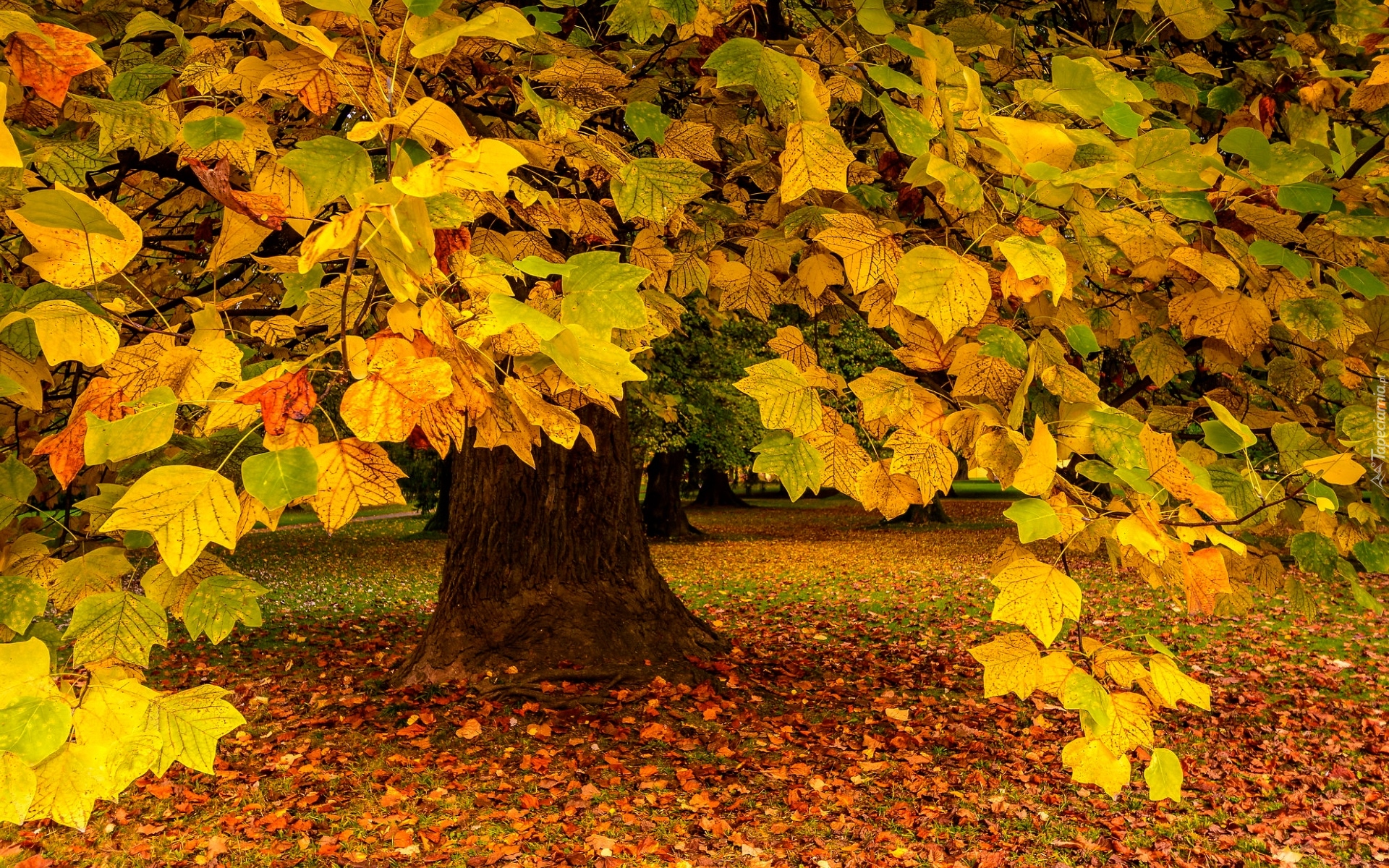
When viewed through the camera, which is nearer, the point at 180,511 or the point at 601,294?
the point at 180,511

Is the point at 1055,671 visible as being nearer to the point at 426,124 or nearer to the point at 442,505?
the point at 426,124

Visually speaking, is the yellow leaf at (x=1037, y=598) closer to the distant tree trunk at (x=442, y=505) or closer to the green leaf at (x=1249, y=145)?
the green leaf at (x=1249, y=145)

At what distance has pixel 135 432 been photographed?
1231mm

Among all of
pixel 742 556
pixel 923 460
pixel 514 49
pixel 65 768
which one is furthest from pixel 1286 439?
pixel 742 556

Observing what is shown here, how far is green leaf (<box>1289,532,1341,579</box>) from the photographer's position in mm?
2338

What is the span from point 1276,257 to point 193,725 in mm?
2213

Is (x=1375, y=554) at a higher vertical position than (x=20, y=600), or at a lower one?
higher

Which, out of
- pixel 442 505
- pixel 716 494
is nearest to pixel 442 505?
pixel 442 505

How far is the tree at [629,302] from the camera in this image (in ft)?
4.04

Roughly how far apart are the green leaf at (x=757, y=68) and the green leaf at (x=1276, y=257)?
3.54 ft

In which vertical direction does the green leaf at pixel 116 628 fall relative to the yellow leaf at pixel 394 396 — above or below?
below

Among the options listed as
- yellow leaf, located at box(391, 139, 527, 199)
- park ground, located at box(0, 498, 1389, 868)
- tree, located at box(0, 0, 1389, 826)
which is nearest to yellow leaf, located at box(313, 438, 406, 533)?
tree, located at box(0, 0, 1389, 826)

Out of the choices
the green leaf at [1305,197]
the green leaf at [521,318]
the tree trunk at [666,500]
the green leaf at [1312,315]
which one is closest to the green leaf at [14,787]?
the green leaf at [521,318]

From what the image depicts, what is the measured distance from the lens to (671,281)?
2.93 metres
